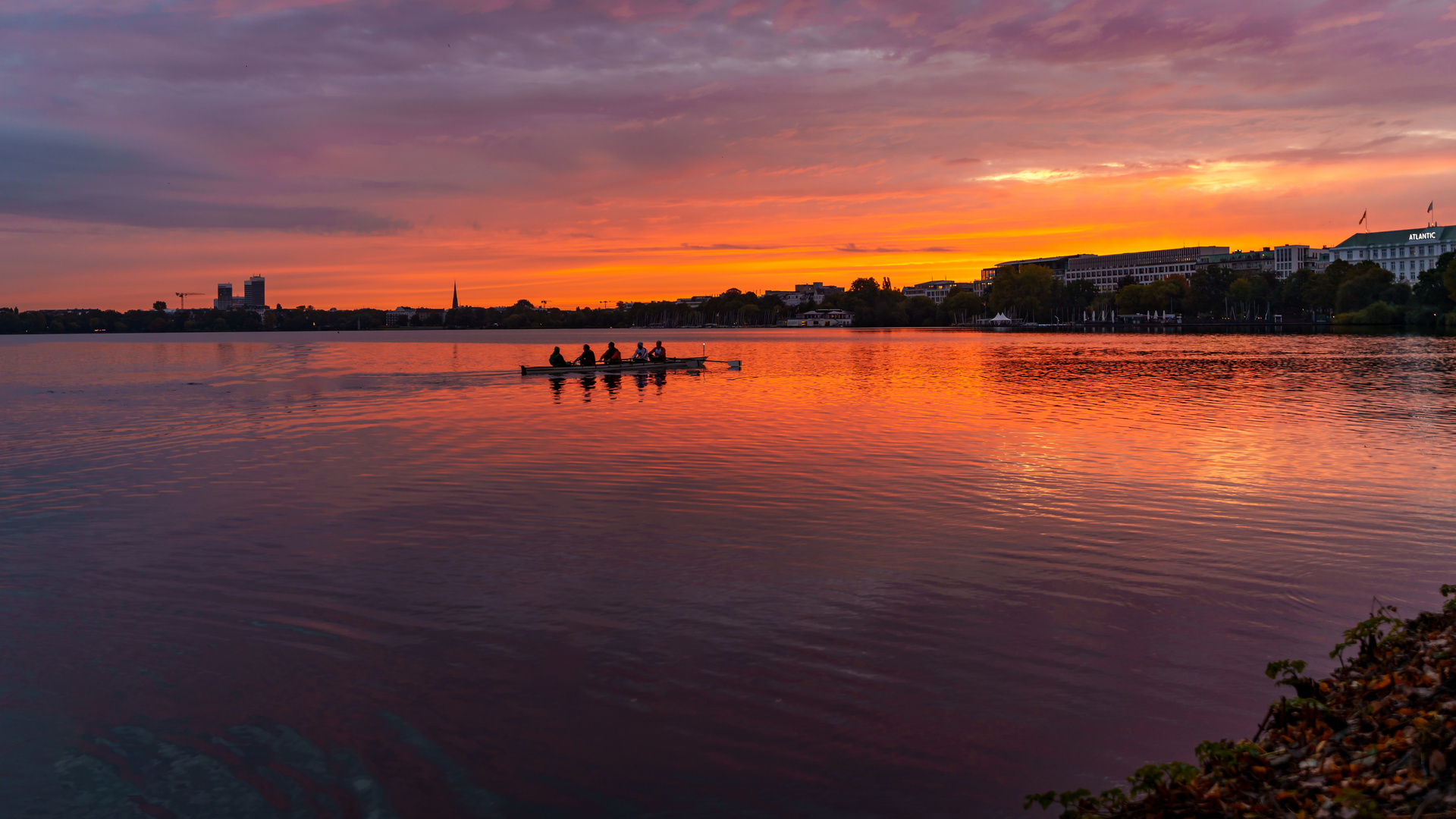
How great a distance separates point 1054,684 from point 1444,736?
11.6ft

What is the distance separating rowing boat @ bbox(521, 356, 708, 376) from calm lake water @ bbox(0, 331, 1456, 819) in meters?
26.8

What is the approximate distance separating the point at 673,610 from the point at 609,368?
147ft

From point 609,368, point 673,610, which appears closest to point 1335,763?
point 673,610

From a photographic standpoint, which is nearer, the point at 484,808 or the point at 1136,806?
the point at 1136,806

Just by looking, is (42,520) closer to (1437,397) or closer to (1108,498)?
(1108,498)

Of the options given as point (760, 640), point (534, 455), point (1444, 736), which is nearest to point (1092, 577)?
point (760, 640)

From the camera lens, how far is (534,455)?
24094mm

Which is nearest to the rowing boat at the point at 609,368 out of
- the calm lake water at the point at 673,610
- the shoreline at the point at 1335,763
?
the calm lake water at the point at 673,610

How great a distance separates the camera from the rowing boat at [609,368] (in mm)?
53750

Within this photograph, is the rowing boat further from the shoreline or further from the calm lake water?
the shoreline

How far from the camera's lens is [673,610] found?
11102mm

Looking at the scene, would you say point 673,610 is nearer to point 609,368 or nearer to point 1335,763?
point 1335,763

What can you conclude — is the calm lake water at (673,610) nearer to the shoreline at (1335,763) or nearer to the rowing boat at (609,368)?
the shoreline at (1335,763)

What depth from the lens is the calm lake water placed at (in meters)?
7.43
